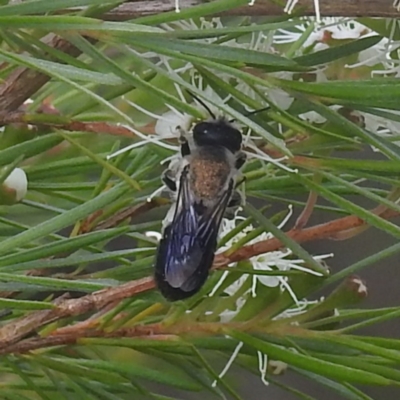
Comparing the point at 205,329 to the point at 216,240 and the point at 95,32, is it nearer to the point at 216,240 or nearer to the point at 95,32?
the point at 216,240

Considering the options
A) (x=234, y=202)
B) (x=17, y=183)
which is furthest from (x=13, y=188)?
(x=234, y=202)

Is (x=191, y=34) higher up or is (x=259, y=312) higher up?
(x=191, y=34)

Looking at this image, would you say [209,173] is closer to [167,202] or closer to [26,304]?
[167,202]

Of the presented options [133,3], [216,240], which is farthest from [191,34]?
[216,240]

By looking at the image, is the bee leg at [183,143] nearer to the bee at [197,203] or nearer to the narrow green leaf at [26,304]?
the bee at [197,203]

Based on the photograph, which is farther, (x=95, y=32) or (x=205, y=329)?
(x=205, y=329)

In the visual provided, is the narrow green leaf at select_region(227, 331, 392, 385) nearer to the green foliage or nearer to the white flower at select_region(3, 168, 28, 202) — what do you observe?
the green foliage
